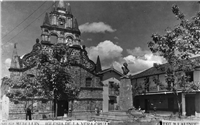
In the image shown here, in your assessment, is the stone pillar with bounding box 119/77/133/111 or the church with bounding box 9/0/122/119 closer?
the stone pillar with bounding box 119/77/133/111

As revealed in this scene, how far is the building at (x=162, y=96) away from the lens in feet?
91.6

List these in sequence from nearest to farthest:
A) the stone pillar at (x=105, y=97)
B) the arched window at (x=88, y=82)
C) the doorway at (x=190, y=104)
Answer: the doorway at (x=190, y=104) → the arched window at (x=88, y=82) → the stone pillar at (x=105, y=97)

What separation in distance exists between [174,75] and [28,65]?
18.6 metres

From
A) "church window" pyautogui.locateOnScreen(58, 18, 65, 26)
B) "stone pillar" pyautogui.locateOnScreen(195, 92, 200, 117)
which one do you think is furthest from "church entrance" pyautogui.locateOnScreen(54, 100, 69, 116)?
"stone pillar" pyautogui.locateOnScreen(195, 92, 200, 117)

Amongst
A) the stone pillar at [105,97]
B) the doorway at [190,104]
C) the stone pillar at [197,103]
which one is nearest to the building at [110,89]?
the stone pillar at [105,97]

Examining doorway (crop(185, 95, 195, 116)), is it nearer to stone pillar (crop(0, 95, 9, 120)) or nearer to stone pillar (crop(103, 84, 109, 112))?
stone pillar (crop(103, 84, 109, 112))

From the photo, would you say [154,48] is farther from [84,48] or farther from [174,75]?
[84,48]

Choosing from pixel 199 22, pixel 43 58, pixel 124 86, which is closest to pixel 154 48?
pixel 124 86

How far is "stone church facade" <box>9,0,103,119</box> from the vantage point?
90.1 ft

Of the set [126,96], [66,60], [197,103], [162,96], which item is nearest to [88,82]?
[66,60]

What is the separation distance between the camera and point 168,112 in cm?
3127

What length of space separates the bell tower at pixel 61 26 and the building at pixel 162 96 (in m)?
14.0

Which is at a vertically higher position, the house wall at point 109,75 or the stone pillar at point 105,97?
the house wall at point 109,75

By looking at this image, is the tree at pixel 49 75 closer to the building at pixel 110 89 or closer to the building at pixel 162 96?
the building at pixel 110 89
